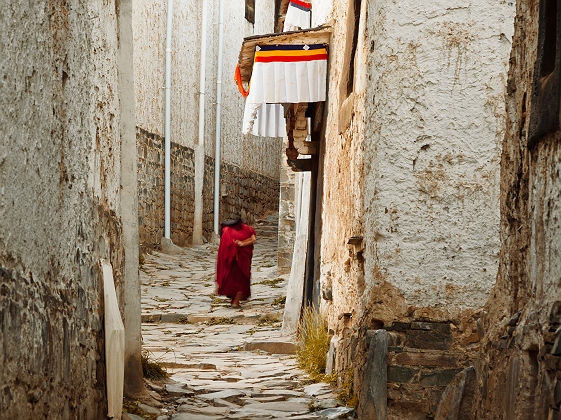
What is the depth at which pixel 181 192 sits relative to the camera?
16844 millimetres

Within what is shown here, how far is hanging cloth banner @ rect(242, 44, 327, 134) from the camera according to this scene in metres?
7.74

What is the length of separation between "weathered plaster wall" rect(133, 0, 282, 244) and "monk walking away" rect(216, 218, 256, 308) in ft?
13.6

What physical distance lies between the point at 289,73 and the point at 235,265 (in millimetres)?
4115

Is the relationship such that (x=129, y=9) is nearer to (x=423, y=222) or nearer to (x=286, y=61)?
(x=423, y=222)

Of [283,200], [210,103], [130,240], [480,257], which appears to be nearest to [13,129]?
[130,240]

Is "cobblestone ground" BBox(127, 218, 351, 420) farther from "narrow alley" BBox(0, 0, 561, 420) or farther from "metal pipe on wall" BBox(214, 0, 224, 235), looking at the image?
"metal pipe on wall" BBox(214, 0, 224, 235)

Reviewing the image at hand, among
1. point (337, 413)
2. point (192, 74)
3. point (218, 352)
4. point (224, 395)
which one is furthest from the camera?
point (192, 74)

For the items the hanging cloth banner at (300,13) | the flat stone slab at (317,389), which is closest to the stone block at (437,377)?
the flat stone slab at (317,389)

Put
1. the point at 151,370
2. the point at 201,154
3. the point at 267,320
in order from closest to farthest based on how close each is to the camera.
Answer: the point at 151,370 → the point at 267,320 → the point at 201,154

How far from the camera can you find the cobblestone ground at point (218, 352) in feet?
17.1

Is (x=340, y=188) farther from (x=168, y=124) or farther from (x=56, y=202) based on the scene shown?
(x=168, y=124)

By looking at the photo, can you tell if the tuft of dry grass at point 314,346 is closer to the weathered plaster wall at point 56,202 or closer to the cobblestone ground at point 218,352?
the cobblestone ground at point 218,352

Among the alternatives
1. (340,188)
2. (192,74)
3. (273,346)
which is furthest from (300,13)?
(192,74)

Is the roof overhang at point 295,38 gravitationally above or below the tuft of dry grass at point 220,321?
above
